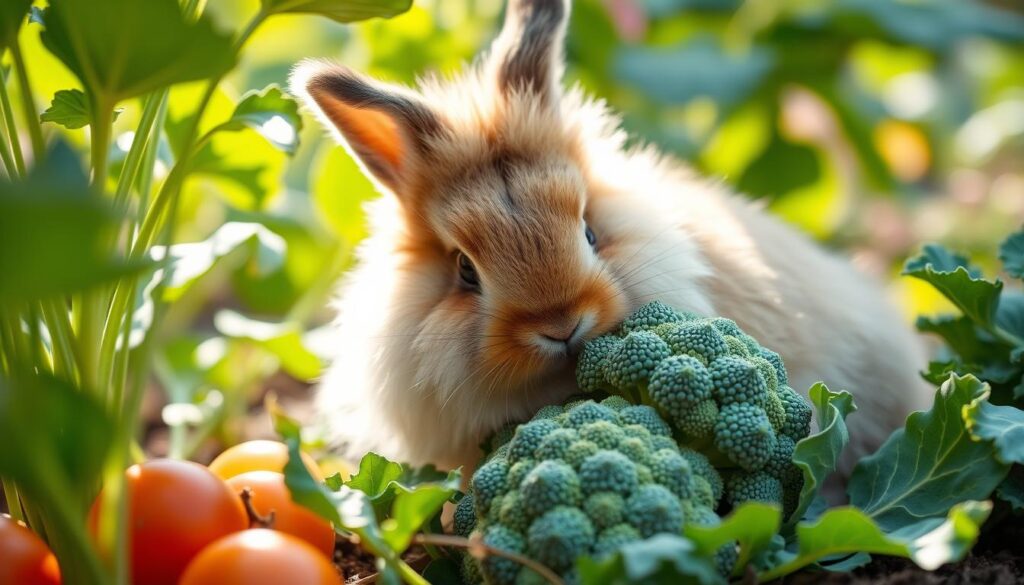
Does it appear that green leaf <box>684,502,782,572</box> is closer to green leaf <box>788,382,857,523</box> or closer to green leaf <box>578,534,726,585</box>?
green leaf <box>578,534,726,585</box>

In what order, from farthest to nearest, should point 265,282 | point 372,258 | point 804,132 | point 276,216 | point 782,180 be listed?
point 804,132 < point 782,180 < point 265,282 < point 276,216 < point 372,258

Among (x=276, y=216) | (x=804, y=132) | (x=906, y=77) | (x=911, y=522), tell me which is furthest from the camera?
(x=906, y=77)

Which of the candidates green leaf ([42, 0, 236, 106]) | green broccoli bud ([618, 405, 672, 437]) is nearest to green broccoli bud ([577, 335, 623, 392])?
green broccoli bud ([618, 405, 672, 437])

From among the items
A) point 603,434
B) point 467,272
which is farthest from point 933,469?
point 467,272

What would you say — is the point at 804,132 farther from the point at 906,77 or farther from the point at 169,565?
the point at 169,565

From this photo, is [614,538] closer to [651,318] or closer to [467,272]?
[651,318]

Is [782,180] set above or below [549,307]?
below

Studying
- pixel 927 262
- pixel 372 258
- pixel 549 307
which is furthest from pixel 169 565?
pixel 927 262
